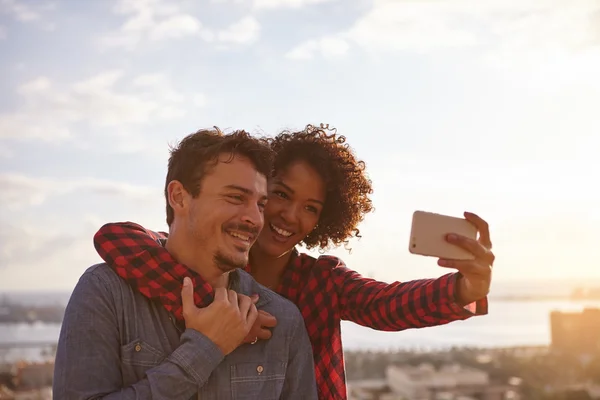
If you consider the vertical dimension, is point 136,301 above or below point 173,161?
below

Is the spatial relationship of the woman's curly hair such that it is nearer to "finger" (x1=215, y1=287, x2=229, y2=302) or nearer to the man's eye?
the man's eye

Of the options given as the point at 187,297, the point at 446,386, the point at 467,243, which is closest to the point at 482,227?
the point at 467,243

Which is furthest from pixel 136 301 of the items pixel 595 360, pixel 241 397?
pixel 595 360

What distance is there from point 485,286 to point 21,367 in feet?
78.1

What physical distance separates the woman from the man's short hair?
0.71 ft

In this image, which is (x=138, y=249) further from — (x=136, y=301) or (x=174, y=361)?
(x=174, y=361)

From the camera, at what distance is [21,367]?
2314cm

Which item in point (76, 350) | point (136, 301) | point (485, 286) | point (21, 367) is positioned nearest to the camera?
point (76, 350)

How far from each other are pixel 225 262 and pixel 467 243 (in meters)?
0.71

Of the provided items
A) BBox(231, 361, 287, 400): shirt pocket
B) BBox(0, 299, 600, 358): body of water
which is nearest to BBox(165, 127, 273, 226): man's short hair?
BBox(231, 361, 287, 400): shirt pocket

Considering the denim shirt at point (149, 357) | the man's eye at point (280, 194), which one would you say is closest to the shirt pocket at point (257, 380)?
the denim shirt at point (149, 357)

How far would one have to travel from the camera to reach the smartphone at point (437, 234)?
2045 millimetres

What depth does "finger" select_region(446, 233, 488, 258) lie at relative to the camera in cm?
203

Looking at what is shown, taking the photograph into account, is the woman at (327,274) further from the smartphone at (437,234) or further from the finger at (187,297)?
the finger at (187,297)
